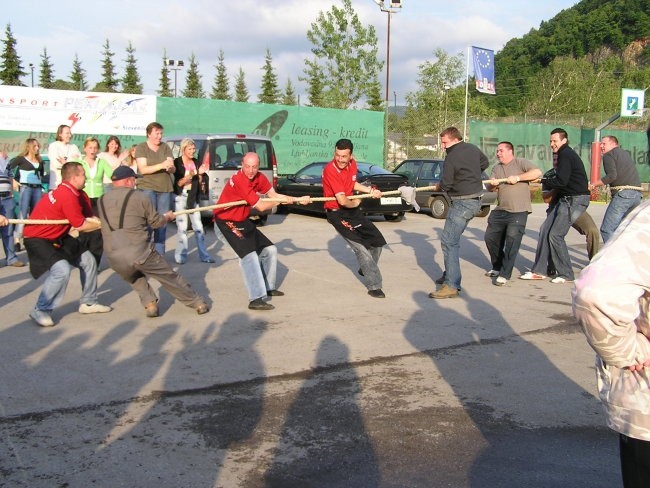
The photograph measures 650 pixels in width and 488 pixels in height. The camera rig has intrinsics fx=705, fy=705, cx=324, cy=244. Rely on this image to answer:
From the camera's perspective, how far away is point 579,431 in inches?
172

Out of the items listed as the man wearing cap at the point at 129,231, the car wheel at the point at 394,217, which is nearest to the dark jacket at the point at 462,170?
the man wearing cap at the point at 129,231

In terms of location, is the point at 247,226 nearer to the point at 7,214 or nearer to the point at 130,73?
the point at 7,214

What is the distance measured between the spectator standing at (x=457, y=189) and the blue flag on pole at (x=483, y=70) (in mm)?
25061

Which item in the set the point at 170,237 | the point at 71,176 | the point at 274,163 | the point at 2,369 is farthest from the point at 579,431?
the point at 274,163

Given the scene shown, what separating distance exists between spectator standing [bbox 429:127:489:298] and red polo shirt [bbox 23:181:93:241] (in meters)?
4.13

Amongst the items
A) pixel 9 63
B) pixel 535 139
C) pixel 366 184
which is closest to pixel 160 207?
pixel 366 184

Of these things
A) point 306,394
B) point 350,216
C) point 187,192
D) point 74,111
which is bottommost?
point 306,394

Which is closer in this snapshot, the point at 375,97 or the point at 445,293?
the point at 445,293

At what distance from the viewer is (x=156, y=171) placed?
10.1 meters

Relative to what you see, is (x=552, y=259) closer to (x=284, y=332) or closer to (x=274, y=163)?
(x=284, y=332)

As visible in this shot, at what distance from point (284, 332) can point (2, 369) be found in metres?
2.49

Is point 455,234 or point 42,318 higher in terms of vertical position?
point 455,234

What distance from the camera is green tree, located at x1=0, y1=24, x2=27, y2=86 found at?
172ft

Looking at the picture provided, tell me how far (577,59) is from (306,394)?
301 ft
